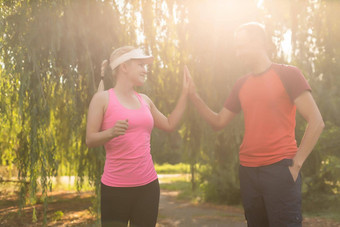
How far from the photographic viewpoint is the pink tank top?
7.87 feet

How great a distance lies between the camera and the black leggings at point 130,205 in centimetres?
239

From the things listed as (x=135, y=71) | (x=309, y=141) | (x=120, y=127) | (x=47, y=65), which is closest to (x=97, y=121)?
(x=120, y=127)

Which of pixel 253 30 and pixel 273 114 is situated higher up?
pixel 253 30

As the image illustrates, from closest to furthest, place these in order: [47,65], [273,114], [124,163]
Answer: [124,163]
[273,114]
[47,65]

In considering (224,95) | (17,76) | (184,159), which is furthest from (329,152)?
(17,76)

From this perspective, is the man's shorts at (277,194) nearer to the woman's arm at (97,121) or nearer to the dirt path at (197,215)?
the woman's arm at (97,121)

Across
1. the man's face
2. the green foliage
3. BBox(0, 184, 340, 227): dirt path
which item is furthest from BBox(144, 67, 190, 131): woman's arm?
BBox(0, 184, 340, 227): dirt path

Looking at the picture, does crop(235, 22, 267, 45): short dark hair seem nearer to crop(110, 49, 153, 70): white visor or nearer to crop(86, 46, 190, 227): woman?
crop(110, 49, 153, 70): white visor

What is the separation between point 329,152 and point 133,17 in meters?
4.34

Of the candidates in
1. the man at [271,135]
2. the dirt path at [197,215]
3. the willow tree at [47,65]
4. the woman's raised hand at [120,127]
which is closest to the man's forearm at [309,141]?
the man at [271,135]

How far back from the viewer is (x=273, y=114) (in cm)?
251

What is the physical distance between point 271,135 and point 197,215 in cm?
681

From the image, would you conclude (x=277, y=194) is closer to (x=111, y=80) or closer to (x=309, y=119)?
(x=309, y=119)

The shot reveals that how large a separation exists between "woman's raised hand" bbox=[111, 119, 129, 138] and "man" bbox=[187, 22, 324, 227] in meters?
0.87
